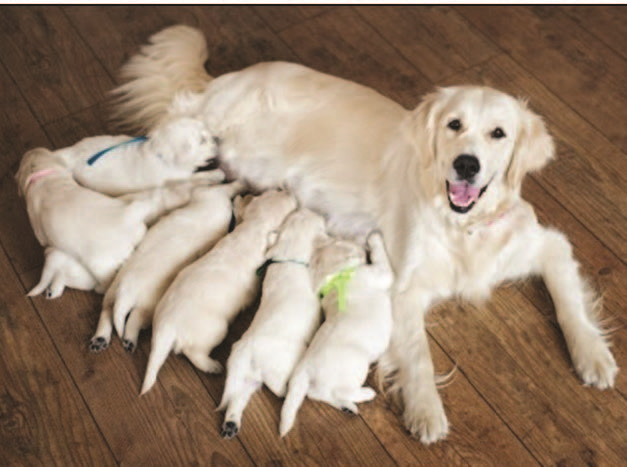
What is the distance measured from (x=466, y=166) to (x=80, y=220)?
1.09 m

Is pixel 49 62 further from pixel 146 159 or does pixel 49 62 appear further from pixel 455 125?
pixel 455 125

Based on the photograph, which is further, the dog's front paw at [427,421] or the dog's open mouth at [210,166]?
the dog's open mouth at [210,166]

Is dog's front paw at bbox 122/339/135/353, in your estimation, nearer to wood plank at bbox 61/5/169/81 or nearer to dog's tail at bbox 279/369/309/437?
dog's tail at bbox 279/369/309/437

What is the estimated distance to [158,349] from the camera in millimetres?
1875

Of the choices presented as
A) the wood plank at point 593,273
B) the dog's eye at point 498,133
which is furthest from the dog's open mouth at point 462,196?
the wood plank at point 593,273

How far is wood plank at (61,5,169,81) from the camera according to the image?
10.0ft

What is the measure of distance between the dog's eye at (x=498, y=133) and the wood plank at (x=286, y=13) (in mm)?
1501

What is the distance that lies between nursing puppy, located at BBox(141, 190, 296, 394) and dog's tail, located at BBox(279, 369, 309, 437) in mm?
267

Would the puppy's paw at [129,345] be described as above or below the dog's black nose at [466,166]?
below

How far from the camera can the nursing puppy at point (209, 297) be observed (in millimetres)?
1892

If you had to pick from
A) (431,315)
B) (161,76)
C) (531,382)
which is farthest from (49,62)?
(531,382)

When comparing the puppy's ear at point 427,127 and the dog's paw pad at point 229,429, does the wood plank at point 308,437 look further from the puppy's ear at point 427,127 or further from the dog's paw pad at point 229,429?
the puppy's ear at point 427,127

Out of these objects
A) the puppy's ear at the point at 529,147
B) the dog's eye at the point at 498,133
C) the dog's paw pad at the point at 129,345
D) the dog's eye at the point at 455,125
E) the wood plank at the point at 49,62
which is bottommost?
the dog's paw pad at the point at 129,345

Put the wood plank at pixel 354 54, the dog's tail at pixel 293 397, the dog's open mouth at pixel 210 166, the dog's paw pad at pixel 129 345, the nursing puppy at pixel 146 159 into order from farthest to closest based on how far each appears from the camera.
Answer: the wood plank at pixel 354 54 → the dog's open mouth at pixel 210 166 → the nursing puppy at pixel 146 159 → the dog's paw pad at pixel 129 345 → the dog's tail at pixel 293 397
